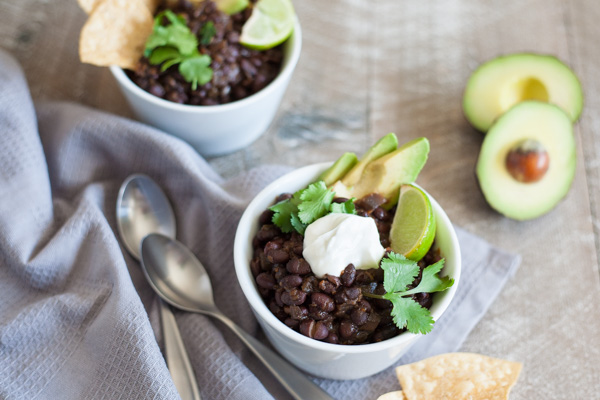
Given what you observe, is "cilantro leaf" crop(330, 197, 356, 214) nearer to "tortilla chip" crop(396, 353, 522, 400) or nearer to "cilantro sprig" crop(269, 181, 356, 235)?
"cilantro sprig" crop(269, 181, 356, 235)

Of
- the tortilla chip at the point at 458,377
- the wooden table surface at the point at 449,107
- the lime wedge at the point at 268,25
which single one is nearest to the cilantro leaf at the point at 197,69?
the lime wedge at the point at 268,25

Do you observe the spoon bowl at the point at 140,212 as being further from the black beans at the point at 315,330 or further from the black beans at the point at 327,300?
the black beans at the point at 315,330

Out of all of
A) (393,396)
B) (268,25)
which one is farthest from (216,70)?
(393,396)

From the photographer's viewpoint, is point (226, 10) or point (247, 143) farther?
point (247, 143)

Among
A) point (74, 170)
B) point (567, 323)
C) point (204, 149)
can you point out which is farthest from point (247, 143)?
point (567, 323)

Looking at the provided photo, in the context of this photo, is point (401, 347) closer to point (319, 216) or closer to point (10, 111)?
point (319, 216)

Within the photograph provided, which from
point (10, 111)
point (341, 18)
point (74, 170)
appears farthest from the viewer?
point (341, 18)

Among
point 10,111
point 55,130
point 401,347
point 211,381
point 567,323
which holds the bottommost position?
point 567,323

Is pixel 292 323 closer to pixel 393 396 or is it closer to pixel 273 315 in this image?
pixel 273 315
